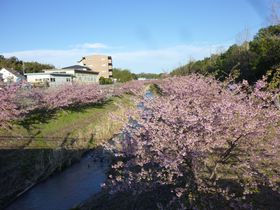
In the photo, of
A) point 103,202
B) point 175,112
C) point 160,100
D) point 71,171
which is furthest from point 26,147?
point 175,112

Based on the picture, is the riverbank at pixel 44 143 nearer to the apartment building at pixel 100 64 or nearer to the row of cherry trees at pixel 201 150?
the row of cherry trees at pixel 201 150

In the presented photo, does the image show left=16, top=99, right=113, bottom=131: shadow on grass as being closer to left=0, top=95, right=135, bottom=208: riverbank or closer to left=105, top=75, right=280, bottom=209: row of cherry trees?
left=0, top=95, right=135, bottom=208: riverbank

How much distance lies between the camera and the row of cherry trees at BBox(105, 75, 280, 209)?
8.41m

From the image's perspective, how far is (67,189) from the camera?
15352mm

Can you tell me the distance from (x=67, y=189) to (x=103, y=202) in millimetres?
4538

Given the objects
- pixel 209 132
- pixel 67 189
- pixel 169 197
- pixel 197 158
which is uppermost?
pixel 209 132

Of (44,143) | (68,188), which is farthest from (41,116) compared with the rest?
(68,188)

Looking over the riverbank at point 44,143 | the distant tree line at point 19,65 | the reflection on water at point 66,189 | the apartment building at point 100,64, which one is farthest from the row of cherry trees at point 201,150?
the apartment building at point 100,64

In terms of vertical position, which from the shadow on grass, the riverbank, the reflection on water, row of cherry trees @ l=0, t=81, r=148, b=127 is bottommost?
the reflection on water

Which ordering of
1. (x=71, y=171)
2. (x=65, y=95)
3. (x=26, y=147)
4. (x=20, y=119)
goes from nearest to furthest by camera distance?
(x=71, y=171), (x=26, y=147), (x=20, y=119), (x=65, y=95)

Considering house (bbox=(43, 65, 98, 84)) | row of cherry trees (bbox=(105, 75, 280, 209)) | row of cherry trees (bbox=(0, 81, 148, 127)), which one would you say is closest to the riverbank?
row of cherry trees (bbox=(0, 81, 148, 127))

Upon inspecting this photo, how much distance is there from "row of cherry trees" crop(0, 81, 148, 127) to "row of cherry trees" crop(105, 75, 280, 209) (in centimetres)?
767

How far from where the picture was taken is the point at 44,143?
20.7m

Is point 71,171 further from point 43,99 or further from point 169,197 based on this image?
point 43,99
